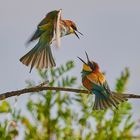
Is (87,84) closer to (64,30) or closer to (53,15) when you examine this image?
(64,30)

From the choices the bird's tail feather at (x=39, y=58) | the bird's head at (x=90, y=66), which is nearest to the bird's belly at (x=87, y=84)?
the bird's head at (x=90, y=66)

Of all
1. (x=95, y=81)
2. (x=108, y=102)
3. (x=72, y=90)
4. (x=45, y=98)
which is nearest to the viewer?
(x=72, y=90)

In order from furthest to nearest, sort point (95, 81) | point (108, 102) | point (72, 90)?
point (95, 81), point (108, 102), point (72, 90)

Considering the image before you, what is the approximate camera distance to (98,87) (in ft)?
14.1

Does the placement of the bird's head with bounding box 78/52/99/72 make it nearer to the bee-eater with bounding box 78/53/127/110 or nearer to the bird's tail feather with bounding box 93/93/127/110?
the bee-eater with bounding box 78/53/127/110

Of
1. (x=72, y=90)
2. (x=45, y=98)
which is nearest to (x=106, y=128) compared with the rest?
(x=45, y=98)

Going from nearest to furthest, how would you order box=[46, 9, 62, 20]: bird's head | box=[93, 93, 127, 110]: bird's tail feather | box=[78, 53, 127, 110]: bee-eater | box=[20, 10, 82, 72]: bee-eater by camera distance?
box=[93, 93, 127, 110]: bird's tail feather → box=[78, 53, 127, 110]: bee-eater → box=[20, 10, 82, 72]: bee-eater → box=[46, 9, 62, 20]: bird's head

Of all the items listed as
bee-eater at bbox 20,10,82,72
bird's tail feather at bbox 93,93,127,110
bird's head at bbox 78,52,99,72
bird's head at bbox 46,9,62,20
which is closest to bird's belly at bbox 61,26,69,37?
bee-eater at bbox 20,10,82,72

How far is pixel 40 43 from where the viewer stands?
4508 millimetres

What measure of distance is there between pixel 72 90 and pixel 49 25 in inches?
57.2

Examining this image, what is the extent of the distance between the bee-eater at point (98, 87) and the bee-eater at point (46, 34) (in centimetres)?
29

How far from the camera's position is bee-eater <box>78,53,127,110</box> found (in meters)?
3.98

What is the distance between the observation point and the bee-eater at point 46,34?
4186 millimetres

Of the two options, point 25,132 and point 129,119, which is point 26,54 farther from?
point 129,119
